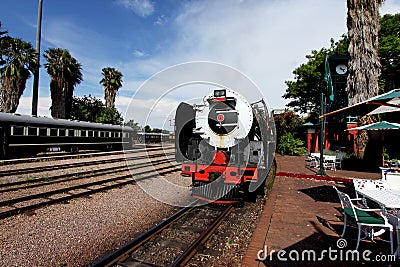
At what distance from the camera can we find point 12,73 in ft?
71.2

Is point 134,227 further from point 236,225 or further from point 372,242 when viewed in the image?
point 372,242

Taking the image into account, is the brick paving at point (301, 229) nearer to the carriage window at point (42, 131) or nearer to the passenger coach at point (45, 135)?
the passenger coach at point (45, 135)

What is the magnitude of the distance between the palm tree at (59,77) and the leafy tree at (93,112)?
364 inches

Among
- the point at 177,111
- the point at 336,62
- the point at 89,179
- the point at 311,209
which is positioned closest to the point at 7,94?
the point at 89,179

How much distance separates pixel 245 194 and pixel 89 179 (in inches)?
237

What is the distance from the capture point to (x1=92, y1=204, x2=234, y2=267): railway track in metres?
3.51

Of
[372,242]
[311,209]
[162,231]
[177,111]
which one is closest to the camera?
[372,242]

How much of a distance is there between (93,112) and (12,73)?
65.9 ft

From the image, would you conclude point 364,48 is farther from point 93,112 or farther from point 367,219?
point 93,112

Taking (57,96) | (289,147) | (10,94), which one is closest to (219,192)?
(289,147)

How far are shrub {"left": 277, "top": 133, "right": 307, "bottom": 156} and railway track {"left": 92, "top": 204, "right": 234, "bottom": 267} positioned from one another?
15771 millimetres

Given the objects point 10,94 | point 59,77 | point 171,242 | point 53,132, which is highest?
point 59,77

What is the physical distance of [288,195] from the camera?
711 cm

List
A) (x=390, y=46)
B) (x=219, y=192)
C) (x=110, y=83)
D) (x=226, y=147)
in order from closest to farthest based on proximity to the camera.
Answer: (x=226, y=147), (x=219, y=192), (x=390, y=46), (x=110, y=83)
